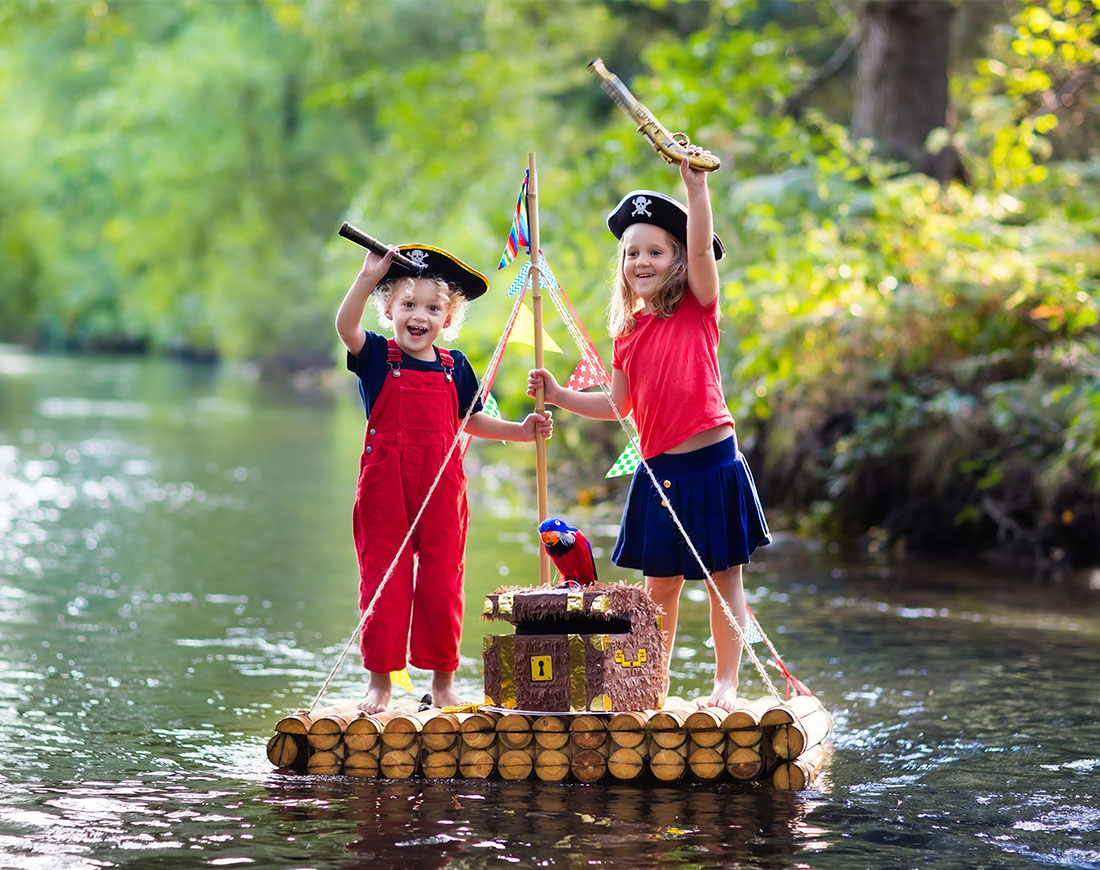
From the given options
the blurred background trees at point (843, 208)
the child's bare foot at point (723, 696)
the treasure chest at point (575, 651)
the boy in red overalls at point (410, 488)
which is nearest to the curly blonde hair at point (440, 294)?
the boy in red overalls at point (410, 488)

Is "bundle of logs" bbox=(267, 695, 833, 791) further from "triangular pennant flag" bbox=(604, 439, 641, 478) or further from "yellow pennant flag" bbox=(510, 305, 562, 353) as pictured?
"yellow pennant flag" bbox=(510, 305, 562, 353)

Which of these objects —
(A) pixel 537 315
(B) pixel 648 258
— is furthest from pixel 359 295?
(B) pixel 648 258

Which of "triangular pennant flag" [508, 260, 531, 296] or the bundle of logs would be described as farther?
"triangular pennant flag" [508, 260, 531, 296]

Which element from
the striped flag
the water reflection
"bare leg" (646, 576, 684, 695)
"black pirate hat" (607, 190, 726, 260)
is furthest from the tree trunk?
the water reflection

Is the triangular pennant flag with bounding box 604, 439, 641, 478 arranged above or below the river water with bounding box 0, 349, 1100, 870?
above

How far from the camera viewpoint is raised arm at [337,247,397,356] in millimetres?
5086

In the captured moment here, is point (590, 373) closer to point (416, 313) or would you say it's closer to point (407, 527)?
point (416, 313)

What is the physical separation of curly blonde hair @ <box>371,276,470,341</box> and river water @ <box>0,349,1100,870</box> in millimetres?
1579

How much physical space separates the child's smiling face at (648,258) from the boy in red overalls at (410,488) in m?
0.52

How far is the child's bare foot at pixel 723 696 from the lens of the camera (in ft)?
16.7

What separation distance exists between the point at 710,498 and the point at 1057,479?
4944mm

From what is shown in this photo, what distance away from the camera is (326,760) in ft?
16.1

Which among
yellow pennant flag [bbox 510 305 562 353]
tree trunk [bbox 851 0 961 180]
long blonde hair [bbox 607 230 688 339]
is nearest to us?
long blonde hair [bbox 607 230 688 339]

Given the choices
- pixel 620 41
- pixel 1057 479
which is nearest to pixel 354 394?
pixel 620 41
